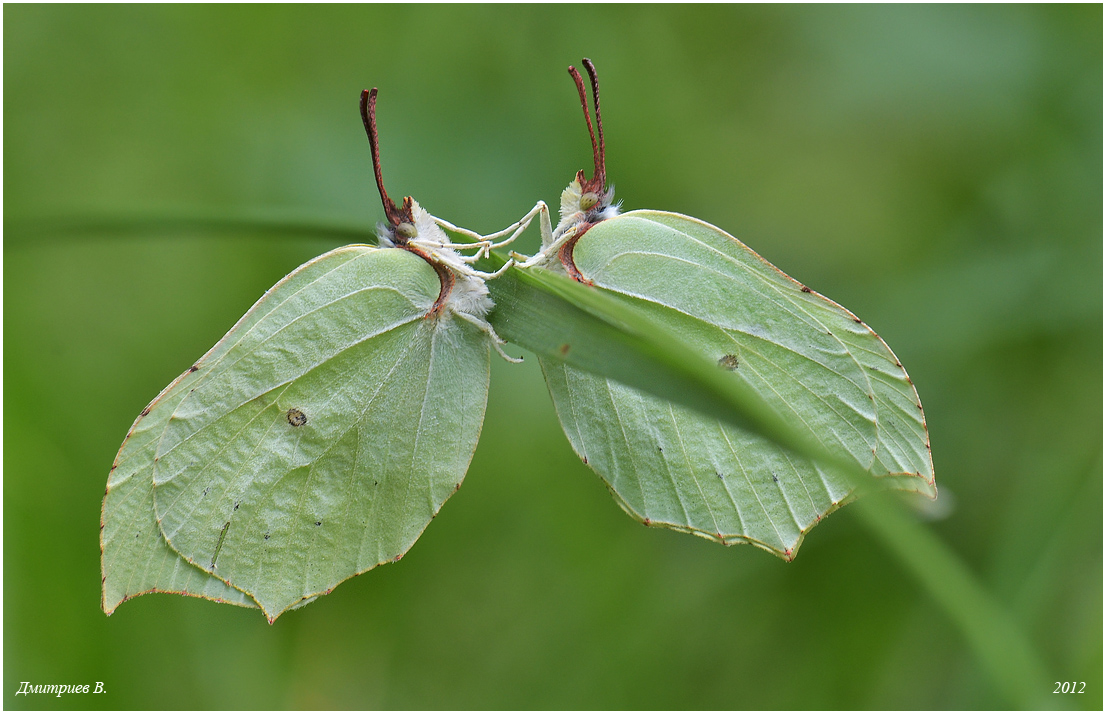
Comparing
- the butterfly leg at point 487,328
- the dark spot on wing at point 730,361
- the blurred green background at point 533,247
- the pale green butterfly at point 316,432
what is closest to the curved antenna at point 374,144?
the pale green butterfly at point 316,432

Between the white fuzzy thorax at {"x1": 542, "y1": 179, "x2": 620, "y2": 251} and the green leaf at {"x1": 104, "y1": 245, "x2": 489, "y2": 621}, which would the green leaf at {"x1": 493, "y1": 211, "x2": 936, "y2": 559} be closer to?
the white fuzzy thorax at {"x1": 542, "y1": 179, "x2": 620, "y2": 251}

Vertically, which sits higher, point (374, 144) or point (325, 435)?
point (374, 144)

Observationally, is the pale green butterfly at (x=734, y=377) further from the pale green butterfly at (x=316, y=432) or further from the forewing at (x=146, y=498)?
the forewing at (x=146, y=498)

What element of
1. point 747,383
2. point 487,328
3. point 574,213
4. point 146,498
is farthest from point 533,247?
point 146,498

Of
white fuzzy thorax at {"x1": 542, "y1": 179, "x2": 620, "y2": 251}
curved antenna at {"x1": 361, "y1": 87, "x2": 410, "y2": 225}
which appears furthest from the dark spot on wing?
curved antenna at {"x1": 361, "y1": 87, "x2": 410, "y2": 225}

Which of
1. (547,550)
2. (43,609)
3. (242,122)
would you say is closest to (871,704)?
(547,550)

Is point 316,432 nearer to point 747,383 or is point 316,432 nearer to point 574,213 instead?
point 574,213
